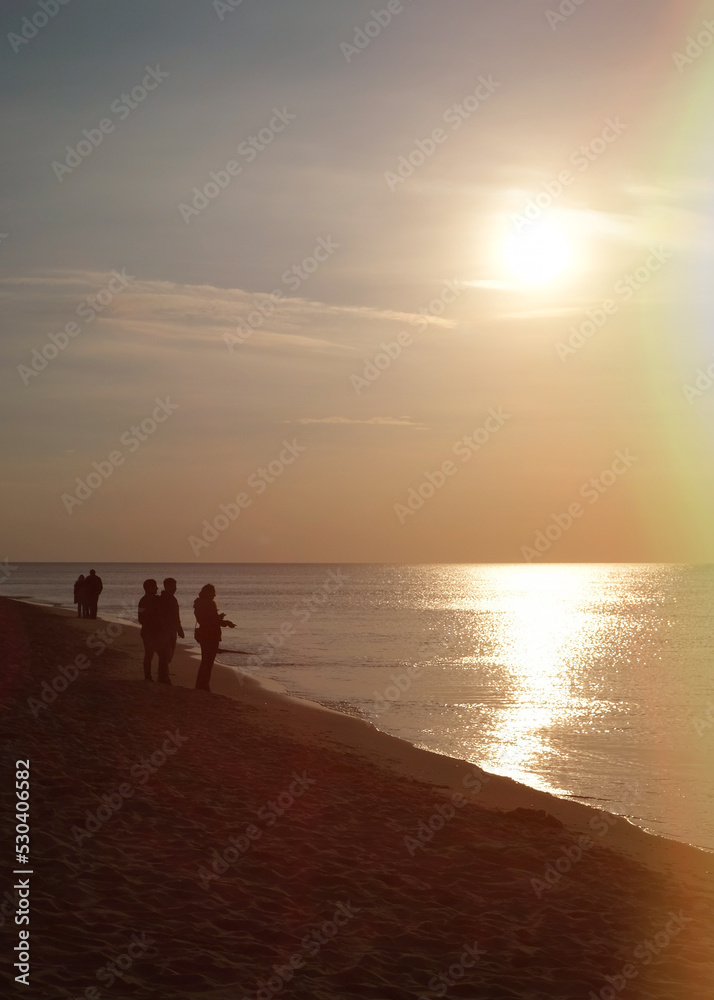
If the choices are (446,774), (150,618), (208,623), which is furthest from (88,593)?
(446,774)

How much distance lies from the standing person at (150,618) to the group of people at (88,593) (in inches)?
731

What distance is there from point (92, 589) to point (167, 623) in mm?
21213

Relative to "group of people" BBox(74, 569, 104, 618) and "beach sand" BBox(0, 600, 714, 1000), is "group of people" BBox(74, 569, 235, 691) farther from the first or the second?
"group of people" BBox(74, 569, 104, 618)

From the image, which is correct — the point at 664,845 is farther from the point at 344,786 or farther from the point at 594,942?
the point at 594,942

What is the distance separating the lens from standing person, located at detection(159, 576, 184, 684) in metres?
18.1

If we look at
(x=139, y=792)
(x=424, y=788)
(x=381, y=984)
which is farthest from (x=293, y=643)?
(x=381, y=984)

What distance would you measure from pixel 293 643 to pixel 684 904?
40.2 m

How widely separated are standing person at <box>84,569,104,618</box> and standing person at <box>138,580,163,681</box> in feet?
55.9

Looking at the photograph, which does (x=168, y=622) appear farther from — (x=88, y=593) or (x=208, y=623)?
(x=88, y=593)

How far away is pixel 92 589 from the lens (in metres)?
38.4

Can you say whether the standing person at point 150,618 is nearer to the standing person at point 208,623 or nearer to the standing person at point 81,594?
the standing person at point 208,623

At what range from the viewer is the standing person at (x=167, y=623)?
18.1 metres

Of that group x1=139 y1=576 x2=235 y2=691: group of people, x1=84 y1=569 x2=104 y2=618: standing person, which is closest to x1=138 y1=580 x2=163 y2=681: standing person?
x1=139 y1=576 x2=235 y2=691: group of people

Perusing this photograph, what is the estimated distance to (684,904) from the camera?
9414mm
